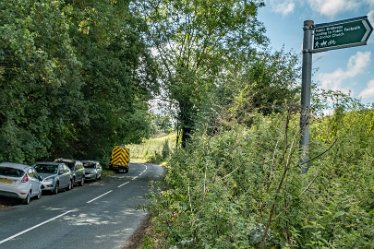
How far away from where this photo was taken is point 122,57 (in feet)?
100

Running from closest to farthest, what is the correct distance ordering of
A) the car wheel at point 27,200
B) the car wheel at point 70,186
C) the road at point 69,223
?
the road at point 69,223 → the car wheel at point 27,200 → the car wheel at point 70,186

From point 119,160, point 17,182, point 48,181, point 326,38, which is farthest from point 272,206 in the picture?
point 119,160

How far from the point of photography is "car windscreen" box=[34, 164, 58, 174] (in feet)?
77.7

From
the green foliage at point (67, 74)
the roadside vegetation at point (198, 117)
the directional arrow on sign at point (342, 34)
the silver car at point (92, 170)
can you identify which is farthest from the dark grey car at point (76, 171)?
the directional arrow on sign at point (342, 34)

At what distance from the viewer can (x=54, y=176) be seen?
901 inches

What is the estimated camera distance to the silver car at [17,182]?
17.5 meters

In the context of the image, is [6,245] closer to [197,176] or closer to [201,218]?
[197,176]

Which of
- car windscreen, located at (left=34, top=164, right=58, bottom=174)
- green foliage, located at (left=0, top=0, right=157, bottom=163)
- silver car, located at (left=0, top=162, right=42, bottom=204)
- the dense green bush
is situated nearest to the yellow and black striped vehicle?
green foliage, located at (left=0, top=0, right=157, bottom=163)

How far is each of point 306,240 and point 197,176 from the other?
172cm

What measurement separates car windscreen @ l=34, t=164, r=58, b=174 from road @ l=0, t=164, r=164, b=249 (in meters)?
3.23

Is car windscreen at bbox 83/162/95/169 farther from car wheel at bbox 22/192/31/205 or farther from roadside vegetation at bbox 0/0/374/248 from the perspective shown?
car wheel at bbox 22/192/31/205

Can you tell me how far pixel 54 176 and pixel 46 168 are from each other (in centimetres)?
155

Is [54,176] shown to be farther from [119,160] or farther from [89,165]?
[119,160]

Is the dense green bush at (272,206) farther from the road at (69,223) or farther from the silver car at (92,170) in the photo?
the silver car at (92,170)
